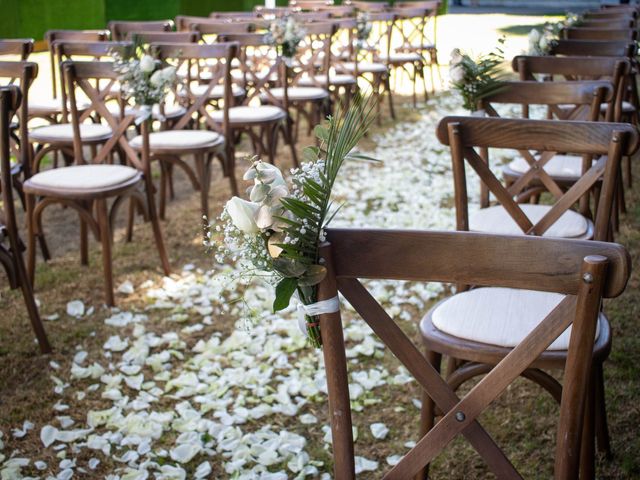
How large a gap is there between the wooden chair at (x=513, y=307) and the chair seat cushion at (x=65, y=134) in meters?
2.65

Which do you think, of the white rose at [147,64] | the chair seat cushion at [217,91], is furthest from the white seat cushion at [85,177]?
the chair seat cushion at [217,91]

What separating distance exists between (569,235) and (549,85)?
0.53m

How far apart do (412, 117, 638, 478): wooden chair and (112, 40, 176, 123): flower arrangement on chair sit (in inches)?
74.0

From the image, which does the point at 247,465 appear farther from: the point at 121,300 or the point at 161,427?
the point at 121,300

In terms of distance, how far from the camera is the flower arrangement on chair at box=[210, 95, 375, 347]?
1204mm

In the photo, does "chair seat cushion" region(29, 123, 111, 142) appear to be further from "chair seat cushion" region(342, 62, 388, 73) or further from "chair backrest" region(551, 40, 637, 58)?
"chair seat cushion" region(342, 62, 388, 73)

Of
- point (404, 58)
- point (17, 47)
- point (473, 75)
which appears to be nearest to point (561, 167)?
point (473, 75)

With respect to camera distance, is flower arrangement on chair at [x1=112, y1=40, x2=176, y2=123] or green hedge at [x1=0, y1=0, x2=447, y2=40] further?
green hedge at [x1=0, y1=0, x2=447, y2=40]

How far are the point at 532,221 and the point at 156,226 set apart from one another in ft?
6.21

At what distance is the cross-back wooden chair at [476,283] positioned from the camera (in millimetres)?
1104

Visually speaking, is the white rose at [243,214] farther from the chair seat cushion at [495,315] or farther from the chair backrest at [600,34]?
the chair backrest at [600,34]

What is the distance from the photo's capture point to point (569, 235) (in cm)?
266

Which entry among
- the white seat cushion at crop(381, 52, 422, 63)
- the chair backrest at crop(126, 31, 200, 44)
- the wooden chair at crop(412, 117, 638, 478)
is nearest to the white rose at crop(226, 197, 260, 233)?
the wooden chair at crop(412, 117, 638, 478)

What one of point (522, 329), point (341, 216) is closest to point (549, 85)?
point (522, 329)
